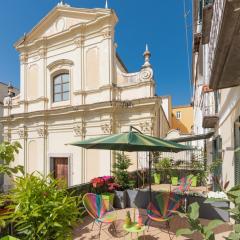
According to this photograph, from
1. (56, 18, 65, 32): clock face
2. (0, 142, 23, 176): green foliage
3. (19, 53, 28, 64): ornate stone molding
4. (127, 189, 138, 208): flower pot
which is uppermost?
(56, 18, 65, 32): clock face

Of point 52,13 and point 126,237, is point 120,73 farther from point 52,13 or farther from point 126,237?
point 126,237

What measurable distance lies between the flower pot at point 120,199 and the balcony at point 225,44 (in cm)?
449

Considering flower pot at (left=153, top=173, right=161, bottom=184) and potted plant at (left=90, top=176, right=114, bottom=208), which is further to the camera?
flower pot at (left=153, top=173, right=161, bottom=184)

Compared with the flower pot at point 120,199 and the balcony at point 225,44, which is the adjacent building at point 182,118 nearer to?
the flower pot at point 120,199

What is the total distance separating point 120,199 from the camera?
256 inches

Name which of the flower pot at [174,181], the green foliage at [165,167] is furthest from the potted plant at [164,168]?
the flower pot at [174,181]

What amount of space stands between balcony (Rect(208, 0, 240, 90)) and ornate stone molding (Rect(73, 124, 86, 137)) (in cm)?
932

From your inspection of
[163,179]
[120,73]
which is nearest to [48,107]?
[120,73]

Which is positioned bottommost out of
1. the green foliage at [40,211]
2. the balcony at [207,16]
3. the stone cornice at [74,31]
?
the green foliage at [40,211]

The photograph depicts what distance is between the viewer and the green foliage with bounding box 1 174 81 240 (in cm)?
225

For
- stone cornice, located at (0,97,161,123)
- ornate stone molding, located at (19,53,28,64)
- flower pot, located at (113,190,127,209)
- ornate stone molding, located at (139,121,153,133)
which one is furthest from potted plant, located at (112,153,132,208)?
ornate stone molding, located at (19,53,28,64)

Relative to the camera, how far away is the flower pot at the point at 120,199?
255 inches

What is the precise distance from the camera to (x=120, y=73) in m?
11.9

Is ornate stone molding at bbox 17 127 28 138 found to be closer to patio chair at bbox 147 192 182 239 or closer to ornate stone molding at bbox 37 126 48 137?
ornate stone molding at bbox 37 126 48 137
